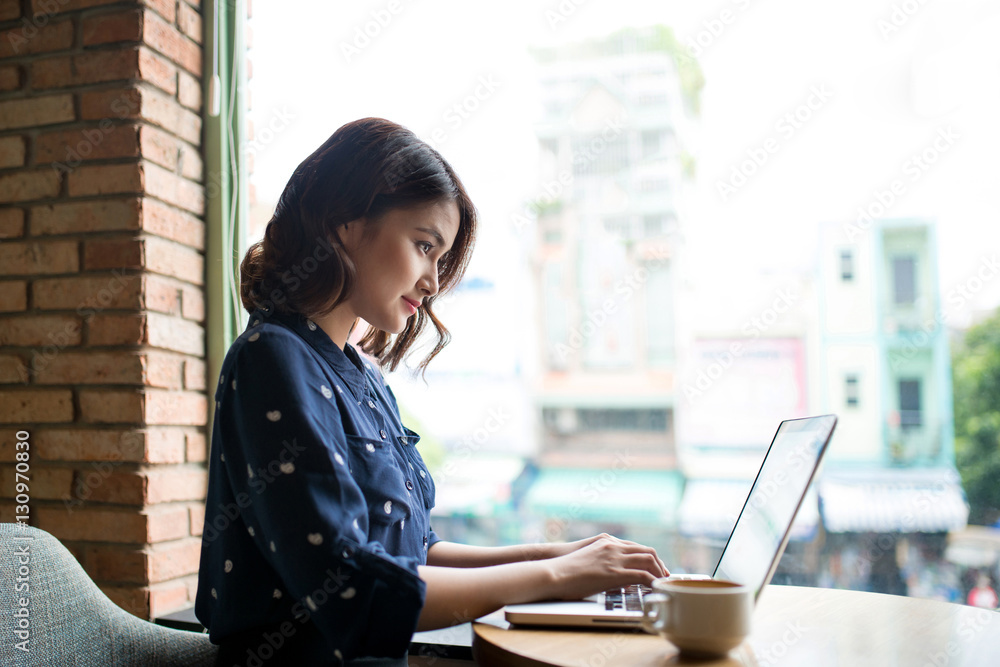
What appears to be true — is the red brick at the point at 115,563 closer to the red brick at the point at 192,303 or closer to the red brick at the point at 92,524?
the red brick at the point at 92,524

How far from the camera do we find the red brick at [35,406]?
4.65 ft

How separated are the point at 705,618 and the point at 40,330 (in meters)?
1.37

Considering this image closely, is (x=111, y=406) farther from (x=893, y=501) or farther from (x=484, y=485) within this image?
(x=484, y=485)

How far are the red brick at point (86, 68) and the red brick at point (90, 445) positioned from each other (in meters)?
0.70

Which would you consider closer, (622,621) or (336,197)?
(622,621)

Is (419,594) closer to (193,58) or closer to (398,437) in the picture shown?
(398,437)

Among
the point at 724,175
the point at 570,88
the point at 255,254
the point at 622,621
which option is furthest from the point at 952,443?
the point at 570,88

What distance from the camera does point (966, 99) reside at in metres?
1.61

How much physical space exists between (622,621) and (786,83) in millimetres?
1790

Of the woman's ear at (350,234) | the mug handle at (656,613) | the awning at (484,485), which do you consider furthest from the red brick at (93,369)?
the awning at (484,485)

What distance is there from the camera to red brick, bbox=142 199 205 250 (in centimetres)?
141

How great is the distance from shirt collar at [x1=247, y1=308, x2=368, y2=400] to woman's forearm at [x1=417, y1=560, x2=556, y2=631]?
29 centimetres

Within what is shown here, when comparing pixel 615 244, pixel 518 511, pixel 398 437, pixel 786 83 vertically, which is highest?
pixel 786 83

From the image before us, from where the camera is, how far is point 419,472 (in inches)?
42.9
